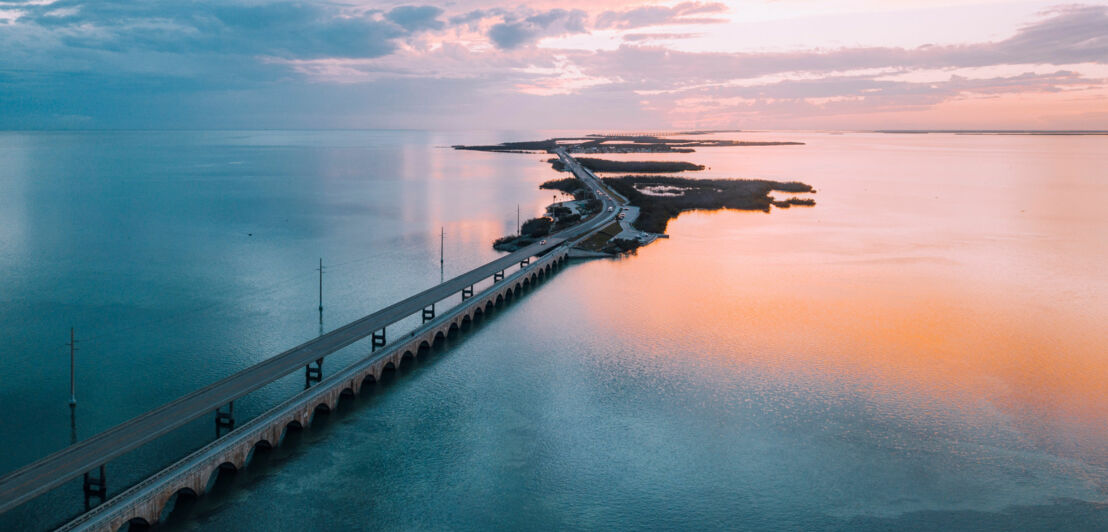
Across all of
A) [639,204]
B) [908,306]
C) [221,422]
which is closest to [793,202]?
[639,204]

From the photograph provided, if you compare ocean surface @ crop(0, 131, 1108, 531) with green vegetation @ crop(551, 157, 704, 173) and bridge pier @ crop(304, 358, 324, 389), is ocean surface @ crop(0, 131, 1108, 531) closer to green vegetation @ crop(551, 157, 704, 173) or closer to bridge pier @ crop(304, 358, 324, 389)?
bridge pier @ crop(304, 358, 324, 389)

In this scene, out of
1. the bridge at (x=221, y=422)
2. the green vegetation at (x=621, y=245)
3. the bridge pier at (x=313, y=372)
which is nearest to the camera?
the bridge at (x=221, y=422)

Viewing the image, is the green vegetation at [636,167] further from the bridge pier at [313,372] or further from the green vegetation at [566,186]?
the bridge pier at [313,372]

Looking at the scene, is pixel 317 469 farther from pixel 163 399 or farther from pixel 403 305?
pixel 403 305

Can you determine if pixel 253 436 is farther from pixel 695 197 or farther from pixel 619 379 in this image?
pixel 695 197

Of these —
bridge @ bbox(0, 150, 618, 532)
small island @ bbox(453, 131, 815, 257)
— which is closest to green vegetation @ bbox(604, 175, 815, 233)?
small island @ bbox(453, 131, 815, 257)

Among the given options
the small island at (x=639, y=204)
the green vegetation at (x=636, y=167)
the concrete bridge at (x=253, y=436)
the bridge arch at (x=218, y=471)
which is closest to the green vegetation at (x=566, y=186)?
the small island at (x=639, y=204)
